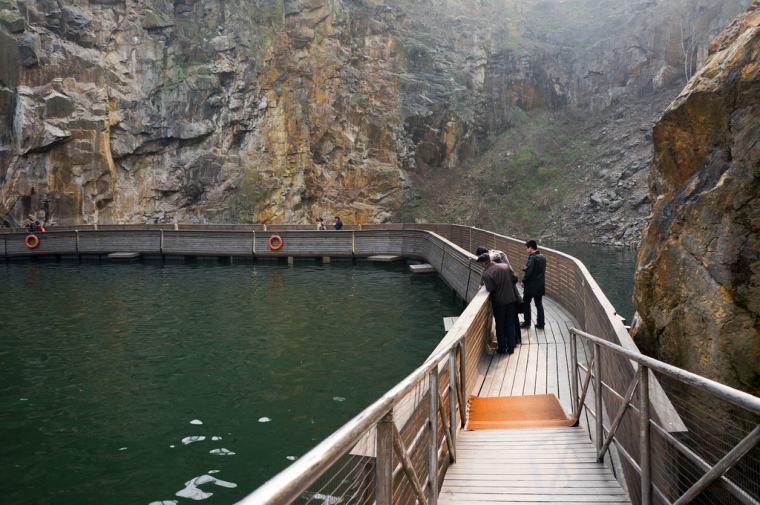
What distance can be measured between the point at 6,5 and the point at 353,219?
30.3 m

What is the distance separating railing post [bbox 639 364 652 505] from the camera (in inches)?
117

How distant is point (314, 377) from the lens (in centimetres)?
894

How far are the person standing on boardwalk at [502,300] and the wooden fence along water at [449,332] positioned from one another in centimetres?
20

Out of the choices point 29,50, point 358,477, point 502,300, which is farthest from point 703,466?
point 29,50

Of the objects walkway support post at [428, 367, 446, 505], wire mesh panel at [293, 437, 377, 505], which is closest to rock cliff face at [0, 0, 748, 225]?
walkway support post at [428, 367, 446, 505]

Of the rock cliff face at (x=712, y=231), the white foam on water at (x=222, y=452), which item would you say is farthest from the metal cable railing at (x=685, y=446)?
the white foam on water at (x=222, y=452)

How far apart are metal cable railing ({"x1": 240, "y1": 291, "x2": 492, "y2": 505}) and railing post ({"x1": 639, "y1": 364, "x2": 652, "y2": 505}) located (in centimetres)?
126

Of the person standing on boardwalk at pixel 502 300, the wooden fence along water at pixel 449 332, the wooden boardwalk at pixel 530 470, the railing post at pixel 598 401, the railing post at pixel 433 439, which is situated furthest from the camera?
the person standing on boardwalk at pixel 502 300

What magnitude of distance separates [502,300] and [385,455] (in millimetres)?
6048

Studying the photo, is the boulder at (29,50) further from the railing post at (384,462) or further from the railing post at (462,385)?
the railing post at (384,462)

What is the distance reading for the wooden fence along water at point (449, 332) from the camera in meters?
2.67

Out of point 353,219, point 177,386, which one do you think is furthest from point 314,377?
point 353,219

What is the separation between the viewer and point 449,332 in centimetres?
596

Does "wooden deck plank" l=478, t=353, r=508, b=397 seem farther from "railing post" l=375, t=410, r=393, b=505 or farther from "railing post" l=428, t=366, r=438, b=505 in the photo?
"railing post" l=375, t=410, r=393, b=505
